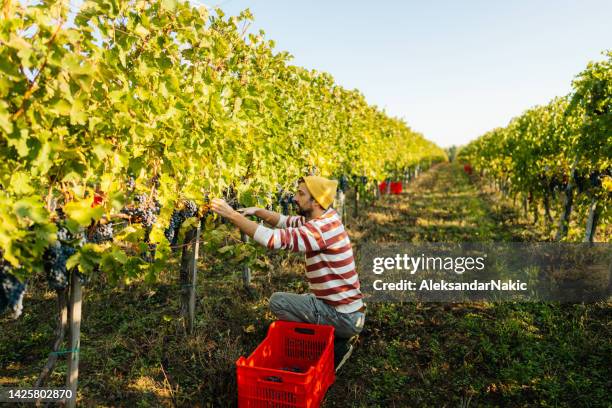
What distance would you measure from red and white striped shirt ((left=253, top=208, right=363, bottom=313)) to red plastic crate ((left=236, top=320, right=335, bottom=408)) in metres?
0.29

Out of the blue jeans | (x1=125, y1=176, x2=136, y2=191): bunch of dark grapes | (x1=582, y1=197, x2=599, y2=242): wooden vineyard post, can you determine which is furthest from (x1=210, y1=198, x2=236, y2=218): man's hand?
(x1=582, y1=197, x2=599, y2=242): wooden vineyard post

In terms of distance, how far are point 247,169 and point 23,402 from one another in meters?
2.67

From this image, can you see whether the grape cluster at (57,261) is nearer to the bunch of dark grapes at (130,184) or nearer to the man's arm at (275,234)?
the bunch of dark grapes at (130,184)

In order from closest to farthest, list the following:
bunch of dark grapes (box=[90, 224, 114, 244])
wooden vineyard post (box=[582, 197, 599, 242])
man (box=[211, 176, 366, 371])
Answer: bunch of dark grapes (box=[90, 224, 114, 244])
man (box=[211, 176, 366, 371])
wooden vineyard post (box=[582, 197, 599, 242])

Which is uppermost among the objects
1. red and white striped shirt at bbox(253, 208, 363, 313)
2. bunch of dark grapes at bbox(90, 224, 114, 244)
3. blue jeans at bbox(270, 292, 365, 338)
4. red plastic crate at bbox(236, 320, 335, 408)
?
bunch of dark grapes at bbox(90, 224, 114, 244)

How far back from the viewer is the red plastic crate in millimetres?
2521

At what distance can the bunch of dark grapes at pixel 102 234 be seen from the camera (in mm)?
2504

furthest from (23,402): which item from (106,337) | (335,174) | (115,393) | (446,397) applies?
(335,174)

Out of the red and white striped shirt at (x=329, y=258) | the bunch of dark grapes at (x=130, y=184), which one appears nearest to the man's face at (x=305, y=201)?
the red and white striped shirt at (x=329, y=258)

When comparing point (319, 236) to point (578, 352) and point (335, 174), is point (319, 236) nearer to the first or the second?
point (578, 352)

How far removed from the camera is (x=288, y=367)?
337 centimetres

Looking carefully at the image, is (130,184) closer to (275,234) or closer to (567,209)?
(275,234)

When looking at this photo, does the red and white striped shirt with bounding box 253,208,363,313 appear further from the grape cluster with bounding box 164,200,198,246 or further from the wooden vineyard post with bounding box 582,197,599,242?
the wooden vineyard post with bounding box 582,197,599,242

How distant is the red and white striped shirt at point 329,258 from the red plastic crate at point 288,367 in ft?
0.96
